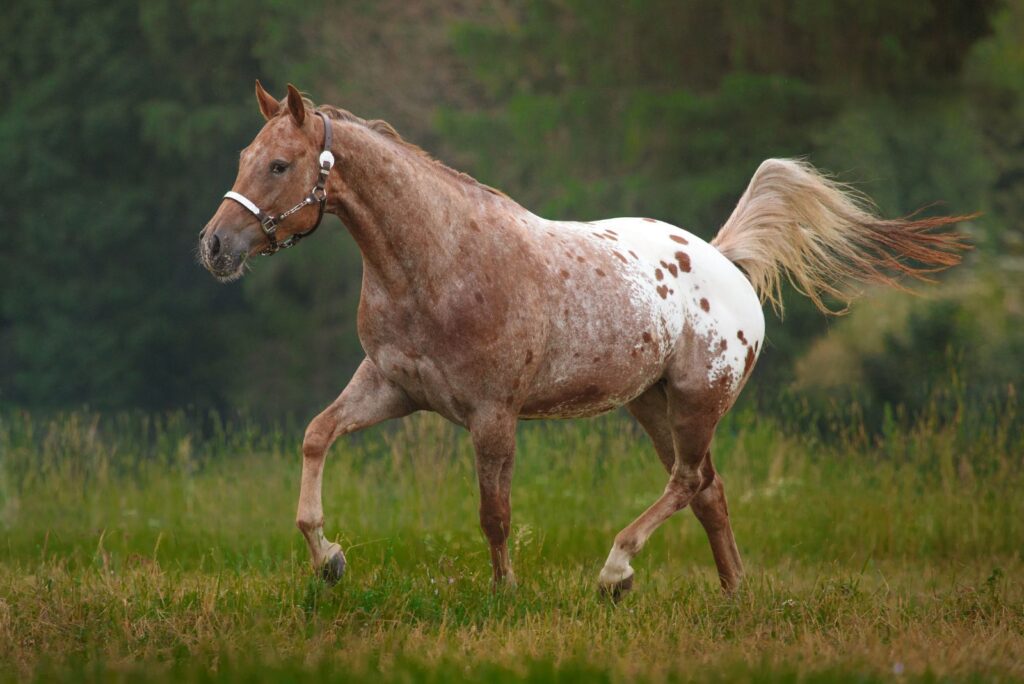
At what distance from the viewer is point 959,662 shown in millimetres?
4406

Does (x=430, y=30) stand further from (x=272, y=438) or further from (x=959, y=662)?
(x=959, y=662)

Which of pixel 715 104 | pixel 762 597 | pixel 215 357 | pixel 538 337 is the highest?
pixel 715 104

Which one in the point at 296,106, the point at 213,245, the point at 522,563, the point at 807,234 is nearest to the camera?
the point at 213,245

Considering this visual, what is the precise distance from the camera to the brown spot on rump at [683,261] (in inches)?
243

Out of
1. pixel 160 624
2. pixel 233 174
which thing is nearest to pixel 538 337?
pixel 160 624

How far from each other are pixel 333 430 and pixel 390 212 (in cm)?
100

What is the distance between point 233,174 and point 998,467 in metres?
8.57

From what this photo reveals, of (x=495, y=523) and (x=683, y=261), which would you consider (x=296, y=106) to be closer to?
(x=495, y=523)

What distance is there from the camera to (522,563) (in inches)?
233

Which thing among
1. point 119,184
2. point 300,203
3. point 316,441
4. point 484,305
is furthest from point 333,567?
point 119,184

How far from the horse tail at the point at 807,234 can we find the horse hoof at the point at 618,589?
2.00 metres

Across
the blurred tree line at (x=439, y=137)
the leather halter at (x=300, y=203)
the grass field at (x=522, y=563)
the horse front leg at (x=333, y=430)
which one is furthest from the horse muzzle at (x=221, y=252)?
the blurred tree line at (x=439, y=137)

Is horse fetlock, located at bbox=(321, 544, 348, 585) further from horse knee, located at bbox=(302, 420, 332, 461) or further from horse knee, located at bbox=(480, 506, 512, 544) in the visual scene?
horse knee, located at bbox=(480, 506, 512, 544)

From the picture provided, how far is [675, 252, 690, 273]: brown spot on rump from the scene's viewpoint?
6.16 meters
